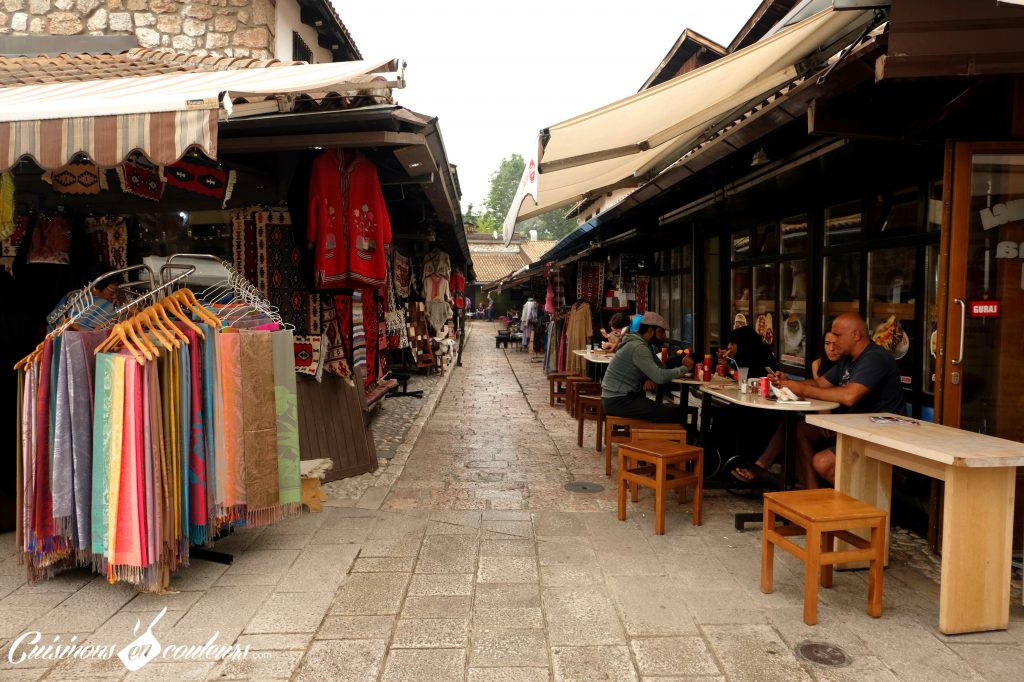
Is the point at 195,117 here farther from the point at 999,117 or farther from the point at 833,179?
the point at 833,179

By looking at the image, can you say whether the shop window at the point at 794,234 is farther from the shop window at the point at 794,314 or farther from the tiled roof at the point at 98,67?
the tiled roof at the point at 98,67

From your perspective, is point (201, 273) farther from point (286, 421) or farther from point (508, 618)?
point (508, 618)

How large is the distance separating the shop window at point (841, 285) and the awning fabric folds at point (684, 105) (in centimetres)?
174

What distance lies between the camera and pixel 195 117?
3.28 m

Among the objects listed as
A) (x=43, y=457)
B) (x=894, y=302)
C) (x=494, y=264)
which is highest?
(x=494, y=264)

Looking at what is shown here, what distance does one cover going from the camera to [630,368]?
5844 millimetres

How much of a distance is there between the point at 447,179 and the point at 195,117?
3.36 meters

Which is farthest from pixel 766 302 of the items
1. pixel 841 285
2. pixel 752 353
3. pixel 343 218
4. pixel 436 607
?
pixel 436 607

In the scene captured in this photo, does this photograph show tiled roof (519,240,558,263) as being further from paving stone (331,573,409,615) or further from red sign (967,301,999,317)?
paving stone (331,573,409,615)

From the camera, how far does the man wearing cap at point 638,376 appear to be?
18.5ft

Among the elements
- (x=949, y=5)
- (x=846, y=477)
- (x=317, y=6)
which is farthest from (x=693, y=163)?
(x=317, y=6)

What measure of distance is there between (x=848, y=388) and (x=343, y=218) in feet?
13.3

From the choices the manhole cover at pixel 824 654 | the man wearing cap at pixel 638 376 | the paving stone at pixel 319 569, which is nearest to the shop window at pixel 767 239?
the man wearing cap at pixel 638 376

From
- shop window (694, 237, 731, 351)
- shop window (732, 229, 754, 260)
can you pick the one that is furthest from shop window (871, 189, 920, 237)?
shop window (694, 237, 731, 351)
